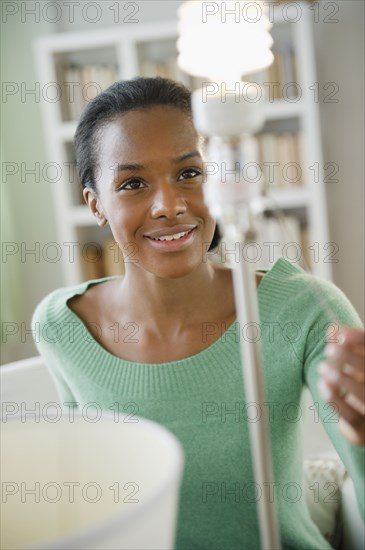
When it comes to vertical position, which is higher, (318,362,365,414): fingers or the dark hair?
the dark hair

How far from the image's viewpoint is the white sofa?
4.30ft

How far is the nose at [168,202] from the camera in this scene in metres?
1.08

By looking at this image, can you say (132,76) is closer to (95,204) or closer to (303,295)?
(95,204)

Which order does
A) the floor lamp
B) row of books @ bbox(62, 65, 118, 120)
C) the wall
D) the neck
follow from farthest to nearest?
the wall
row of books @ bbox(62, 65, 118, 120)
the neck
the floor lamp

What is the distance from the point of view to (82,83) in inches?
135

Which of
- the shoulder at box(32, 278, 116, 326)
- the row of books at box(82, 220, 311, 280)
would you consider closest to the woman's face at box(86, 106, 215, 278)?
the shoulder at box(32, 278, 116, 326)

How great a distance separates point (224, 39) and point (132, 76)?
9.67 feet

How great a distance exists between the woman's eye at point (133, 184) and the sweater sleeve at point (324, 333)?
0.30 m

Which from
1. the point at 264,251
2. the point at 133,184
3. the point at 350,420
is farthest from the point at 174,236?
the point at 264,251

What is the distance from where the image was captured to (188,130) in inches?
43.9

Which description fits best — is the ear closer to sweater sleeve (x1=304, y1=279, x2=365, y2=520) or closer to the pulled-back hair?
the pulled-back hair

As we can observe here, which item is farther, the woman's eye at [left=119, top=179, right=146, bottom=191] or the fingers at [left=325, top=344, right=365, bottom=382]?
the woman's eye at [left=119, top=179, right=146, bottom=191]

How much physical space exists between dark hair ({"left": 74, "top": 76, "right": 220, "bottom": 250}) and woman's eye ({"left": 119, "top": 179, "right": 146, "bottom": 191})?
0.37 ft

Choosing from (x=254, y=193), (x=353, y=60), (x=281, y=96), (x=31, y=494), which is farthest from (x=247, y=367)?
(x=353, y=60)
